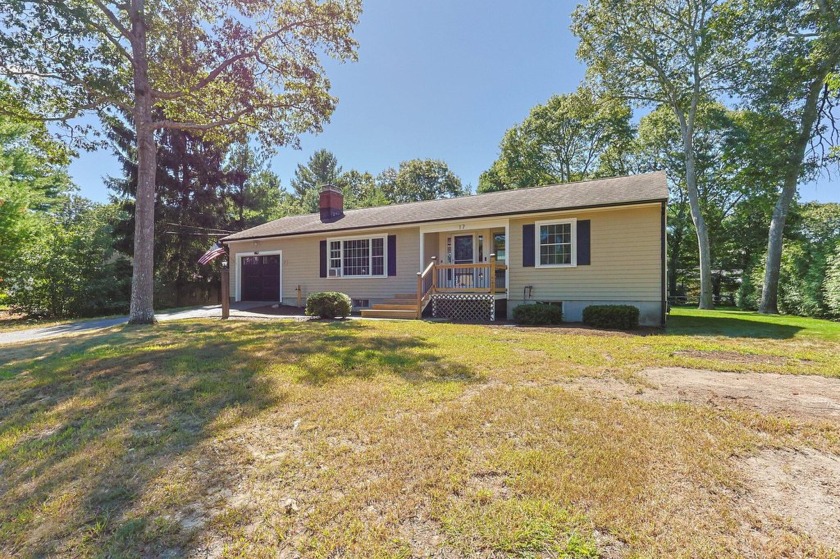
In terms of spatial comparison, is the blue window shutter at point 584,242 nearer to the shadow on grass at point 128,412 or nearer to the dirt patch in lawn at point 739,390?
the shadow on grass at point 128,412

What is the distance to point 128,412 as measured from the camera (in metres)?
3.47

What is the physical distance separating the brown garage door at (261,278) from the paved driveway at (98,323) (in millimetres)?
733

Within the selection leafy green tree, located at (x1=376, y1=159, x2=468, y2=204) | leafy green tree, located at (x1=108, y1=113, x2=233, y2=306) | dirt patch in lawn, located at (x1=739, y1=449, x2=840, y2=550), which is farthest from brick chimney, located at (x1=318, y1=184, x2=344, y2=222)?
leafy green tree, located at (x1=376, y1=159, x2=468, y2=204)

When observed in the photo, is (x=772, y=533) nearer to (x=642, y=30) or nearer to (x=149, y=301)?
(x=149, y=301)

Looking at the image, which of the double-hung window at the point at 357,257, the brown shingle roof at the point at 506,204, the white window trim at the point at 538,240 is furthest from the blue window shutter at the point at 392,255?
the white window trim at the point at 538,240

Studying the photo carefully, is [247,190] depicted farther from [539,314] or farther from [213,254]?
[539,314]

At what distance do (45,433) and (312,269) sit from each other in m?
12.6

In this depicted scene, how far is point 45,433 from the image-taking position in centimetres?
313

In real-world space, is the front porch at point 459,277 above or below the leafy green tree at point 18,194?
below

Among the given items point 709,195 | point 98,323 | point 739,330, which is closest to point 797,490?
point 739,330

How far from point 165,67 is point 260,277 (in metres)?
8.31

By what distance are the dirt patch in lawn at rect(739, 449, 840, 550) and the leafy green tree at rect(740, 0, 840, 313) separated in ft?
49.1

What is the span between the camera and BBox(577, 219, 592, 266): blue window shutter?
1080 centimetres

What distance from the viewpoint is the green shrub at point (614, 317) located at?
9250 mm
